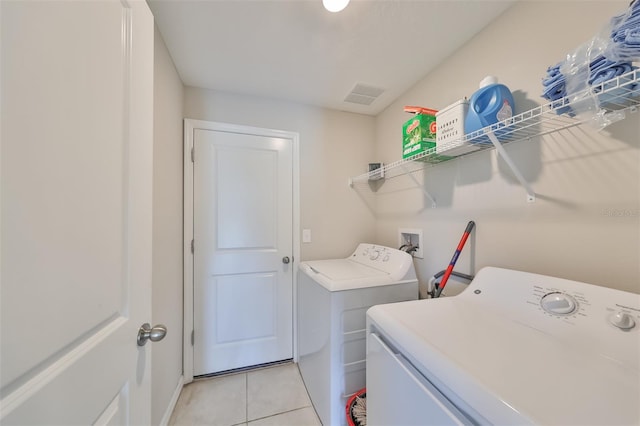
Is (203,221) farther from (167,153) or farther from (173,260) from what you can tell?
(167,153)

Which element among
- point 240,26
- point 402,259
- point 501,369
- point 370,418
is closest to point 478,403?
point 501,369

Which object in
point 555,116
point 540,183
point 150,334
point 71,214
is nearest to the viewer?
point 71,214

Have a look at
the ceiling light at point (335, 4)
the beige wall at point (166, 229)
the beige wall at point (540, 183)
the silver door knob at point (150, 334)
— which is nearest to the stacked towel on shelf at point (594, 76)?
the beige wall at point (540, 183)

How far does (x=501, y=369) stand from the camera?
570 millimetres

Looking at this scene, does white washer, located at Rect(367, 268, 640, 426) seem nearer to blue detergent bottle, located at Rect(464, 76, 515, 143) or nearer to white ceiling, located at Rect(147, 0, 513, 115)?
blue detergent bottle, located at Rect(464, 76, 515, 143)

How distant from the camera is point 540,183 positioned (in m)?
1.06

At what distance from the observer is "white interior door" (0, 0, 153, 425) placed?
38 centimetres

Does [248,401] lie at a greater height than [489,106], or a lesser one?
lesser

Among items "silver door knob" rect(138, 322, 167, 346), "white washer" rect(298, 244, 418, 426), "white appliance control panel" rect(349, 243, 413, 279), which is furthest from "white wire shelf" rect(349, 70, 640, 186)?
"silver door knob" rect(138, 322, 167, 346)

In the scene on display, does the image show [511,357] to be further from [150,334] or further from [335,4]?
[335,4]

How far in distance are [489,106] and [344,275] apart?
1199 millimetres

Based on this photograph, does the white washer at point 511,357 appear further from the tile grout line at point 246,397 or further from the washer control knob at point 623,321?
the tile grout line at point 246,397

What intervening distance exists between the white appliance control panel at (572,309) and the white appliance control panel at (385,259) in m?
0.54

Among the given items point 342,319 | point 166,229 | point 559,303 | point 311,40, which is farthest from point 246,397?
point 311,40
